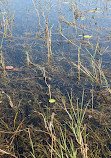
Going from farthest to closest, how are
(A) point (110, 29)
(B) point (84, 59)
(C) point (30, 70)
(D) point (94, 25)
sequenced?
(D) point (94, 25)
(A) point (110, 29)
(B) point (84, 59)
(C) point (30, 70)

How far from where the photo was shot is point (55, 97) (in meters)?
1.66

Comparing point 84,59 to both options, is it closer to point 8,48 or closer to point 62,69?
point 62,69

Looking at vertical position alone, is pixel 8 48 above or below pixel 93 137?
above

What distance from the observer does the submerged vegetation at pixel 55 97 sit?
1160 mm

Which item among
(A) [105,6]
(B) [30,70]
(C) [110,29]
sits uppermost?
(A) [105,6]

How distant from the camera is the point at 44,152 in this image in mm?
1159

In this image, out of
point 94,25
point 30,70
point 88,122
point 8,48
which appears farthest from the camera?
point 94,25

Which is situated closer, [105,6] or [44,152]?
[44,152]

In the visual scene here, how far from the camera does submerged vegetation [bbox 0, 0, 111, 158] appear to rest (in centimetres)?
116

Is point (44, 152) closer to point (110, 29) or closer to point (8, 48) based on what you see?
point (8, 48)

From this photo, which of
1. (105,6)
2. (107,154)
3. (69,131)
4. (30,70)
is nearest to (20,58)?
(30,70)

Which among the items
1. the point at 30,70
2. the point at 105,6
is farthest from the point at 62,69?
the point at 105,6

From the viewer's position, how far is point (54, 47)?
2.65 metres

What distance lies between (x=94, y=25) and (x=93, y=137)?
104 inches
